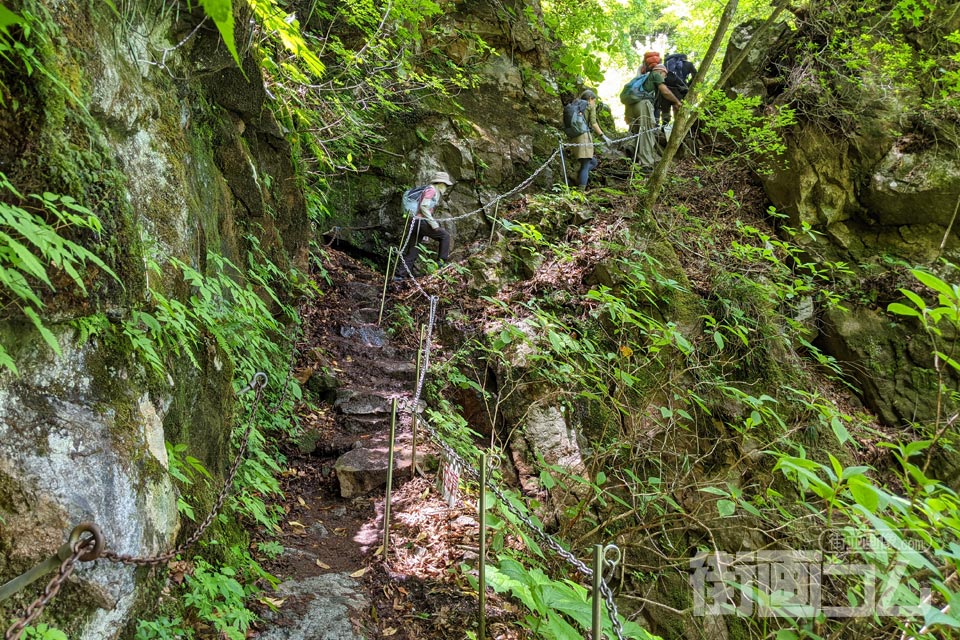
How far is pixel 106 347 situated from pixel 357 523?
3030mm

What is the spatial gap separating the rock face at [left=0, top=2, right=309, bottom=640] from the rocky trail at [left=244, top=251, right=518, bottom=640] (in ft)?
3.46

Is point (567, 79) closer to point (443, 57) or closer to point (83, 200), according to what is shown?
point (443, 57)

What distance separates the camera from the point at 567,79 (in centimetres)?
1274

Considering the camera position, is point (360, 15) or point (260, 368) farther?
point (360, 15)

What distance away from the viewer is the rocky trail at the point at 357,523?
3.41 meters

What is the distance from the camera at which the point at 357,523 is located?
4.80 m

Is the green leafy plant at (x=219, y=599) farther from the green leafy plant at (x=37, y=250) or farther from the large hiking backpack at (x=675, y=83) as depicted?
the large hiking backpack at (x=675, y=83)

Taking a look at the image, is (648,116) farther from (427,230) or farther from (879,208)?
(427,230)

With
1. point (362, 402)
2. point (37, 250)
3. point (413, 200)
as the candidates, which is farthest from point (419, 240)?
point (37, 250)

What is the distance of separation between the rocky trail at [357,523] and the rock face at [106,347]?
41.5 inches

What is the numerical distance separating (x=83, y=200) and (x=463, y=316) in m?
5.90

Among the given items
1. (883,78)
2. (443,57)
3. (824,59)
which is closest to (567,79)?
(443,57)

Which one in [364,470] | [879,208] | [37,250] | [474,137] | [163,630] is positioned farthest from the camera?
[474,137]

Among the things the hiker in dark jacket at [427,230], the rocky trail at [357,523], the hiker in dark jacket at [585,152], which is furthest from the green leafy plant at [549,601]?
the hiker in dark jacket at [585,152]
